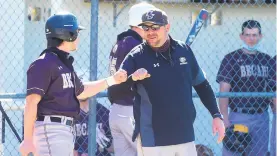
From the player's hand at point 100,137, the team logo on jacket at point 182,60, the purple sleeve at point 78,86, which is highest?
the team logo on jacket at point 182,60

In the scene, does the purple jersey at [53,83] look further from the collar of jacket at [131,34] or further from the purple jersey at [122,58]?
the collar of jacket at [131,34]

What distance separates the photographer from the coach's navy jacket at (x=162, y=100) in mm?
4520

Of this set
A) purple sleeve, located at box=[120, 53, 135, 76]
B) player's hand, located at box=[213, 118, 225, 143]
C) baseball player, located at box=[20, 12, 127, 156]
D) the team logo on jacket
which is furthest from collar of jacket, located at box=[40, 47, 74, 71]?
player's hand, located at box=[213, 118, 225, 143]

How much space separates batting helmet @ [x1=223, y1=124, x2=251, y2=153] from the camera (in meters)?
6.32

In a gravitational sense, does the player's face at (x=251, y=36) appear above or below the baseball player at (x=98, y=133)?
Result: above

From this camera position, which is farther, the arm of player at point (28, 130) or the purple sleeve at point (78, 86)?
the purple sleeve at point (78, 86)

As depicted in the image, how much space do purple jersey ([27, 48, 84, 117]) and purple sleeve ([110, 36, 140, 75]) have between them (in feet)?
2.94

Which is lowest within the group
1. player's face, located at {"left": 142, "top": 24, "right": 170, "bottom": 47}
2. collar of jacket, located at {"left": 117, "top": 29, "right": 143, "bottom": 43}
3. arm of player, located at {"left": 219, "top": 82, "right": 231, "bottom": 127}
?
arm of player, located at {"left": 219, "top": 82, "right": 231, "bottom": 127}

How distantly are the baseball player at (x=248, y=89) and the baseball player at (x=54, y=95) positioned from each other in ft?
6.69

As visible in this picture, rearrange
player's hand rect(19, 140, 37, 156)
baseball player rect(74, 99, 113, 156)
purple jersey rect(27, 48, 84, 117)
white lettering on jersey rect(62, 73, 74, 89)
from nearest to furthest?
player's hand rect(19, 140, 37, 156) < purple jersey rect(27, 48, 84, 117) < white lettering on jersey rect(62, 73, 74, 89) < baseball player rect(74, 99, 113, 156)

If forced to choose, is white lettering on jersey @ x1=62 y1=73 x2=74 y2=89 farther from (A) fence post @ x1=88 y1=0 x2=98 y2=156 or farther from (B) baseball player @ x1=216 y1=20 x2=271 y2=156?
(B) baseball player @ x1=216 y1=20 x2=271 y2=156

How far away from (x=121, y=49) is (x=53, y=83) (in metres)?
1.12

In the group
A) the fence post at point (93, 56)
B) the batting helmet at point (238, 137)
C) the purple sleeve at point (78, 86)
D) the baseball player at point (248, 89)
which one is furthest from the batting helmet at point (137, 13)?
the batting helmet at point (238, 137)

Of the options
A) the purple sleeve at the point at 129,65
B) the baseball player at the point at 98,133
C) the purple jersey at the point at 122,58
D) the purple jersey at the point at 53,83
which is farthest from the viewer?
the baseball player at the point at 98,133
